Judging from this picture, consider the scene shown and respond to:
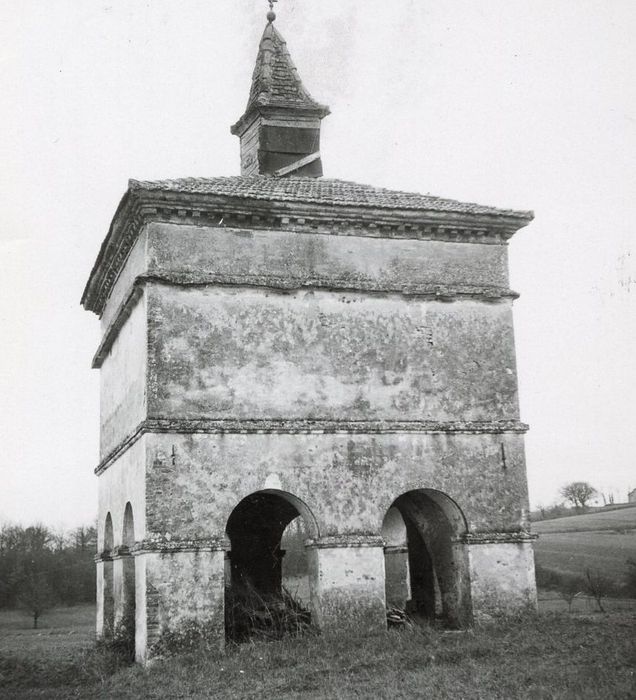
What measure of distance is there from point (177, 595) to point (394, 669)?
3.64 metres

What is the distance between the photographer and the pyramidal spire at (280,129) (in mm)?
20297

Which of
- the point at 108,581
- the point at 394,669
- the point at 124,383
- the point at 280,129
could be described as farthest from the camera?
the point at 280,129

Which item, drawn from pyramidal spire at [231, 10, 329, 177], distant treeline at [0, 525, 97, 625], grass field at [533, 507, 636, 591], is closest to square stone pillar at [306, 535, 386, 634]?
pyramidal spire at [231, 10, 329, 177]

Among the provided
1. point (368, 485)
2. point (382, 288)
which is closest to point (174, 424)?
point (368, 485)

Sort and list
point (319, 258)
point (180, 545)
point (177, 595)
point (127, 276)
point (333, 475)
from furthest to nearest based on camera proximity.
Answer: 1. point (127, 276)
2. point (319, 258)
3. point (333, 475)
4. point (180, 545)
5. point (177, 595)

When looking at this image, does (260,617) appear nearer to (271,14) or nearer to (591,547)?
(271,14)

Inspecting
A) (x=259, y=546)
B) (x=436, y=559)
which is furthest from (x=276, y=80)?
(x=436, y=559)

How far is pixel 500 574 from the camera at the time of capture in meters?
15.4

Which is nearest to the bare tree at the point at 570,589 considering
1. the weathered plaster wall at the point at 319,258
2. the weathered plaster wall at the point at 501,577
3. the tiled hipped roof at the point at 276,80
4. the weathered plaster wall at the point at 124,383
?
the weathered plaster wall at the point at 501,577

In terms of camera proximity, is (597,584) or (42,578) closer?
(597,584)

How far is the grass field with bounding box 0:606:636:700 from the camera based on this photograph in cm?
1091

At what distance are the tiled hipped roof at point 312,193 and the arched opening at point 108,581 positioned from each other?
7410 millimetres

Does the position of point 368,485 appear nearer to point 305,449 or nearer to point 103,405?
point 305,449

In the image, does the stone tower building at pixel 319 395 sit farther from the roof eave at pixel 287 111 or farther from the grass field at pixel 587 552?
the grass field at pixel 587 552
